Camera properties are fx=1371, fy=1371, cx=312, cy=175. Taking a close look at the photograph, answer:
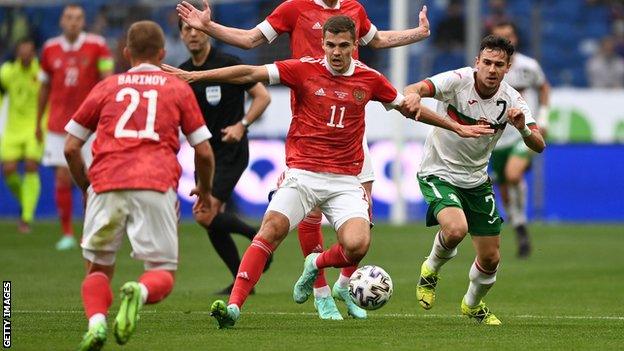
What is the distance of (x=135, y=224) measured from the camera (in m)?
7.83

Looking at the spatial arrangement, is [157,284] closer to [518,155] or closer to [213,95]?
[213,95]

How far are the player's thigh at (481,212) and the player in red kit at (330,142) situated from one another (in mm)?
1022

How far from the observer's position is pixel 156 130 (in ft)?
25.9

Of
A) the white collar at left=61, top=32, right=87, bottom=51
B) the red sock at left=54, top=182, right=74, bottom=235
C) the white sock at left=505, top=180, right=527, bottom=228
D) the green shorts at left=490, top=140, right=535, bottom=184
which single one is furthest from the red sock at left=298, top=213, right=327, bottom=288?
the white collar at left=61, top=32, right=87, bottom=51

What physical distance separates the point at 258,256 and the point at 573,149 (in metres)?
13.2

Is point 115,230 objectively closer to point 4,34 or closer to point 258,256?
point 258,256

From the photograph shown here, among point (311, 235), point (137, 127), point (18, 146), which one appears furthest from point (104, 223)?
point (18, 146)

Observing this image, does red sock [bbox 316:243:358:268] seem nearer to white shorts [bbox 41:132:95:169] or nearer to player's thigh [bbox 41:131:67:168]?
white shorts [bbox 41:132:95:169]

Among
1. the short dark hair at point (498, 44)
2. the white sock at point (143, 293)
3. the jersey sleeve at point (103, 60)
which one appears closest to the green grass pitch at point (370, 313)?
the white sock at point (143, 293)

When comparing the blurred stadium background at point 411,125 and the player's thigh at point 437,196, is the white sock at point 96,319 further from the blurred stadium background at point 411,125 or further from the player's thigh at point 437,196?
the blurred stadium background at point 411,125

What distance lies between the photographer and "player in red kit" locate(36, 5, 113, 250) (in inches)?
651

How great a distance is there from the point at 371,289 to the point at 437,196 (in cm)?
124

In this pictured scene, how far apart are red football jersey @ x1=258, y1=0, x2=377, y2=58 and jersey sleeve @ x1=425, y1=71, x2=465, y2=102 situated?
2.35 ft

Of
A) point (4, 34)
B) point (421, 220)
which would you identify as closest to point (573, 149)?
point (421, 220)
